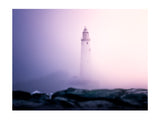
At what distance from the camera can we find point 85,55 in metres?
4.12

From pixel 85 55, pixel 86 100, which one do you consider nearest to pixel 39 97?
pixel 86 100

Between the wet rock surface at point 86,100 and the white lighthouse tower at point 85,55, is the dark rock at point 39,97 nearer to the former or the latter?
the wet rock surface at point 86,100

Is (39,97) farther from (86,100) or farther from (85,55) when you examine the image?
(85,55)

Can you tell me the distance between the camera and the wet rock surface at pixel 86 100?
4070mm

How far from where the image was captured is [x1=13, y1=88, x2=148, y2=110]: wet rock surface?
407 centimetres

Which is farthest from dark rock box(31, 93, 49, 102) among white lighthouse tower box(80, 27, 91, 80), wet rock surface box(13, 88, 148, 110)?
white lighthouse tower box(80, 27, 91, 80)

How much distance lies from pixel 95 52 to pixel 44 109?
3.99ft

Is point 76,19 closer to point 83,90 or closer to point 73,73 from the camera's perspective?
point 73,73

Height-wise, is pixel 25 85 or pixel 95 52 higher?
pixel 95 52

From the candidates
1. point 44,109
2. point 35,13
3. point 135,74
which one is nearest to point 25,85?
point 44,109

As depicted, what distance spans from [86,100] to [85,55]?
72 cm

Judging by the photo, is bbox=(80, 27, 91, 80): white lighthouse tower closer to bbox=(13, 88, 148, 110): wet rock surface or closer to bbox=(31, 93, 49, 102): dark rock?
bbox=(13, 88, 148, 110): wet rock surface

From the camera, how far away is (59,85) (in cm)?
411

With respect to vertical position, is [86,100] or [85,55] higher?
[85,55]
